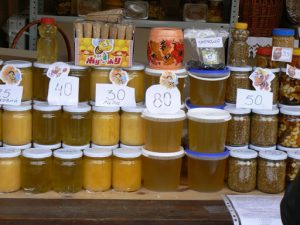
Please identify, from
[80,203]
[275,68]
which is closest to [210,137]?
[275,68]

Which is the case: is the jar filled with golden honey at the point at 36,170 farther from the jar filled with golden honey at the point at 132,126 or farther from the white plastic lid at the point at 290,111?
the white plastic lid at the point at 290,111

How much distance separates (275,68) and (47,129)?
2.84ft

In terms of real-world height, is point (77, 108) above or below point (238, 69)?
below

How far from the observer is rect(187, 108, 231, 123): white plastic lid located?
1.82m

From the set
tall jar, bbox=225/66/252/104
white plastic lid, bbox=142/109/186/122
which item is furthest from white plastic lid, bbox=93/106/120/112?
tall jar, bbox=225/66/252/104

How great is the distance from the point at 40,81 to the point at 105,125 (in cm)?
30

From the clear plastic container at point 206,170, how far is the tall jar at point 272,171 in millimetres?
134

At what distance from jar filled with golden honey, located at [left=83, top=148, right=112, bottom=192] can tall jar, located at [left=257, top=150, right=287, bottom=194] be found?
1.80 feet

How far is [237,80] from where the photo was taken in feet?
6.36

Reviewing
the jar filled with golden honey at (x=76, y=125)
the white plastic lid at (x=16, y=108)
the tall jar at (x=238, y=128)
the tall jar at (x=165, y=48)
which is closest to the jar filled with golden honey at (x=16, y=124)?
the white plastic lid at (x=16, y=108)

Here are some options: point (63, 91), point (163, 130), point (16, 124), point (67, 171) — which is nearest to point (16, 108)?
point (16, 124)

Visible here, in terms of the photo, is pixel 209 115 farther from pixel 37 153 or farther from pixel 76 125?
pixel 37 153

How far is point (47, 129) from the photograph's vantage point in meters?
1.84

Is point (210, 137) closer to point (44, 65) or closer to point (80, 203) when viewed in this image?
point (80, 203)
